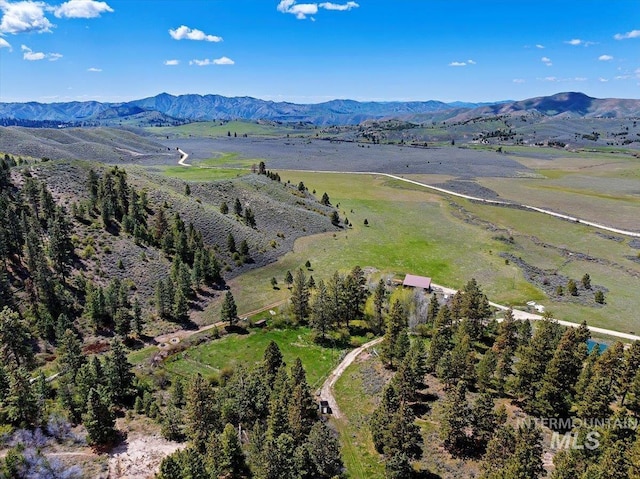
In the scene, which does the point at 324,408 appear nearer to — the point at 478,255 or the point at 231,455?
the point at 231,455

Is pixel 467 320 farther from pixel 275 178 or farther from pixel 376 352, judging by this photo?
pixel 275 178

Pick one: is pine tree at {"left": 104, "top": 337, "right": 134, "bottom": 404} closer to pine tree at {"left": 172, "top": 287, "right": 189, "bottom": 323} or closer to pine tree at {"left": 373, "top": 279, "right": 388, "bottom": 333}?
pine tree at {"left": 172, "top": 287, "right": 189, "bottom": 323}

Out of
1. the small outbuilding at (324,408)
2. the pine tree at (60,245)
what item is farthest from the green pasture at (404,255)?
the pine tree at (60,245)

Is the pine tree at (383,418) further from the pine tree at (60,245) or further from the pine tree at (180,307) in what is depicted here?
the pine tree at (60,245)

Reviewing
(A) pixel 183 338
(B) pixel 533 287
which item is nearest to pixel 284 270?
(A) pixel 183 338

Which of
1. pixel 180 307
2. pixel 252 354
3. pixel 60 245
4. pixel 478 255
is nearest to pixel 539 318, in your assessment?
pixel 478 255

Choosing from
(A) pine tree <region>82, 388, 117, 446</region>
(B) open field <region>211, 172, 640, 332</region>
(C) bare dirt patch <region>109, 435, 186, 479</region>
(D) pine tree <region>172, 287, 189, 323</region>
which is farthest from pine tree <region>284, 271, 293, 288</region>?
(A) pine tree <region>82, 388, 117, 446</region>
